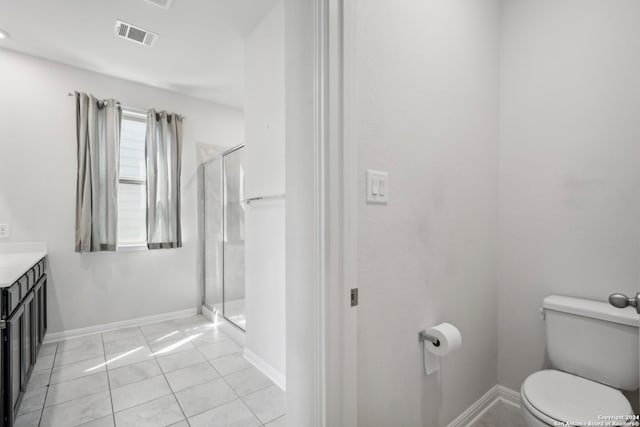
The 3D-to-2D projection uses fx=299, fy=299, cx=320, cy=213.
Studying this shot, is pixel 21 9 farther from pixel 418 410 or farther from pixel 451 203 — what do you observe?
pixel 418 410

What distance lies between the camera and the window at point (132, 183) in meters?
3.14

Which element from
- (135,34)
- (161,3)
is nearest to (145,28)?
(135,34)

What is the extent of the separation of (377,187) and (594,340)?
1.28 metres

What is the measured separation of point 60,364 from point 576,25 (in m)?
4.01

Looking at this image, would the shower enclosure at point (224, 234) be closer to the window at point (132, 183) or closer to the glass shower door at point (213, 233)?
the glass shower door at point (213, 233)

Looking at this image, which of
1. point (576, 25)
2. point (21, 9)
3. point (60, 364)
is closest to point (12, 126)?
point (21, 9)

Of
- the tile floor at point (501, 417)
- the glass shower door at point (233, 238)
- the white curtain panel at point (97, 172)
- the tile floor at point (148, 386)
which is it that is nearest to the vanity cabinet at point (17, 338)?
the tile floor at point (148, 386)

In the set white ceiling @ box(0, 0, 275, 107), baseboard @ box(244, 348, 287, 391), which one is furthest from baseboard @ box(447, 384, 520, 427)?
white ceiling @ box(0, 0, 275, 107)

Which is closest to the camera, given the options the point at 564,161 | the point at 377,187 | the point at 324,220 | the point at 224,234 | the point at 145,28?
the point at 324,220

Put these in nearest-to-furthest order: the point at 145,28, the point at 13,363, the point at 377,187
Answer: the point at 377,187 → the point at 13,363 → the point at 145,28

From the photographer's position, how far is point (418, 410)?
1253 millimetres

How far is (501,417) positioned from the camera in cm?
164

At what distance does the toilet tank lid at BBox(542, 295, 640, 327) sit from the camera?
50.7 inches

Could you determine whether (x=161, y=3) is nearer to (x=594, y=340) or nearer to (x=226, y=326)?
(x=226, y=326)
